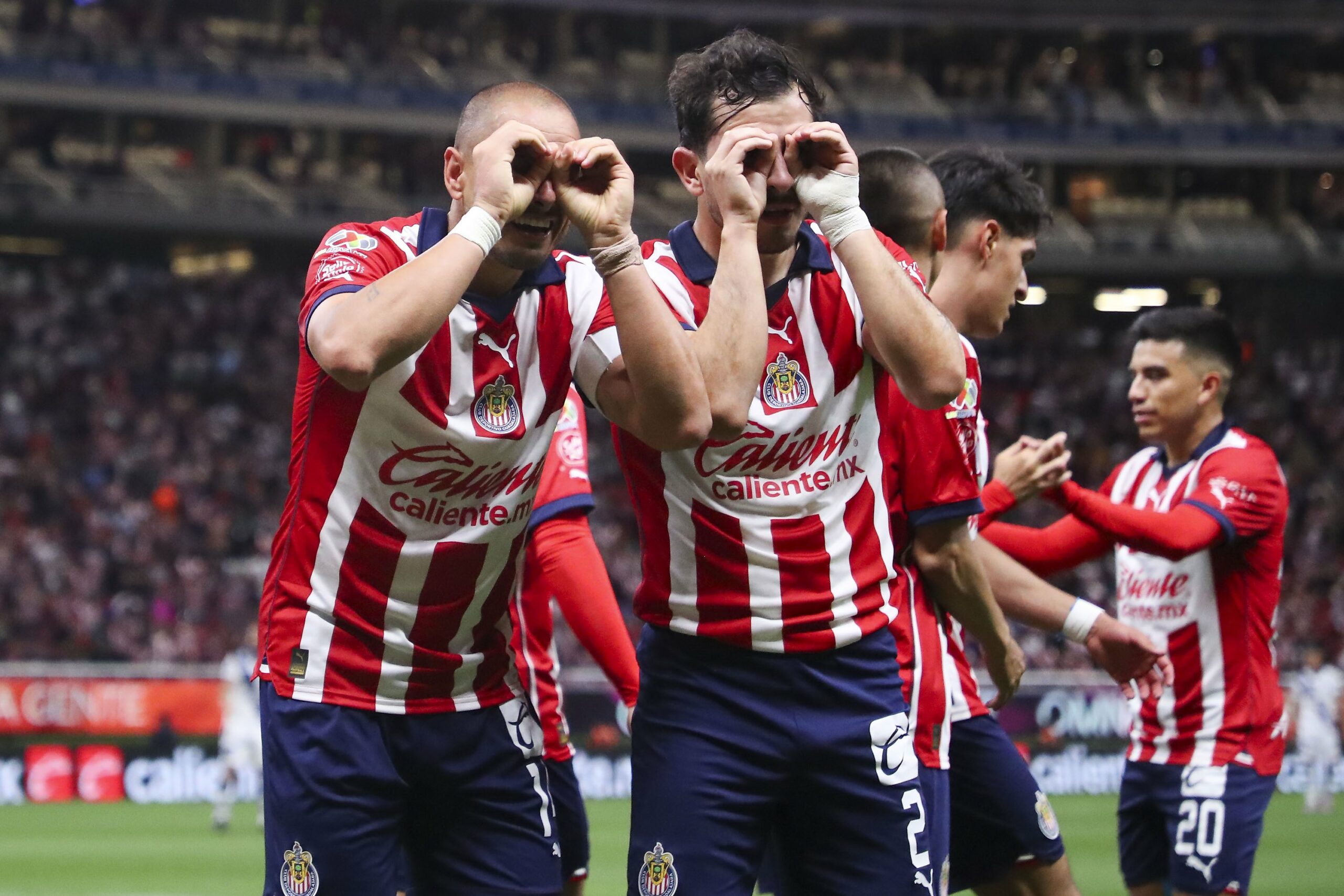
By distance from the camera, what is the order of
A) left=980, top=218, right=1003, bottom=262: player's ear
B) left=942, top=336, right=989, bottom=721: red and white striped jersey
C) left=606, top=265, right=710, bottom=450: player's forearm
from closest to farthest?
left=606, top=265, right=710, bottom=450: player's forearm → left=942, top=336, right=989, bottom=721: red and white striped jersey → left=980, top=218, right=1003, bottom=262: player's ear

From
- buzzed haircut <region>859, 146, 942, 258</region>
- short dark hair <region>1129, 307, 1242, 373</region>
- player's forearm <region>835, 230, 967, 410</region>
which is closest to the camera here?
player's forearm <region>835, 230, 967, 410</region>

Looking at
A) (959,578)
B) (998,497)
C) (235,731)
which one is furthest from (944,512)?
(235,731)

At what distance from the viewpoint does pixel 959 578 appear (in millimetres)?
3957

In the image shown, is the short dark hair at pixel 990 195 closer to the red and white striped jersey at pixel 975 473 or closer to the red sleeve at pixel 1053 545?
the red and white striped jersey at pixel 975 473

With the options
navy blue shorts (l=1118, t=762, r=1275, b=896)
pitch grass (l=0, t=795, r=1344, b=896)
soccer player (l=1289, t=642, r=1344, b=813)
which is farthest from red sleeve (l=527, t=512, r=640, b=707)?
soccer player (l=1289, t=642, r=1344, b=813)

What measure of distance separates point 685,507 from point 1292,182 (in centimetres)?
3888

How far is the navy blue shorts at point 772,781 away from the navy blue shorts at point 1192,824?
2.11 metres

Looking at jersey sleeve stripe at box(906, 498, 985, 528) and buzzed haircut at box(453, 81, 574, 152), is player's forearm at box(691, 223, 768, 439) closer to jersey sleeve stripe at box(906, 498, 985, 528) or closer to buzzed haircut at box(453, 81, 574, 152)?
buzzed haircut at box(453, 81, 574, 152)

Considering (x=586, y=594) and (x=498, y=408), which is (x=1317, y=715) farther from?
(x=498, y=408)

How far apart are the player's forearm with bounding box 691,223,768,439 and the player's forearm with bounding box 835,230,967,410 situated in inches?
8.6

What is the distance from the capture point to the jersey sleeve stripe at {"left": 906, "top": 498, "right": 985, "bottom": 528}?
3855 mm

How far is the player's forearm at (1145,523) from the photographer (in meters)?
4.87

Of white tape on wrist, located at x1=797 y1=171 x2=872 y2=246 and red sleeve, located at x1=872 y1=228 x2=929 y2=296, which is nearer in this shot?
white tape on wrist, located at x1=797 y1=171 x2=872 y2=246

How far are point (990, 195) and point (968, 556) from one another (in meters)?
1.18
